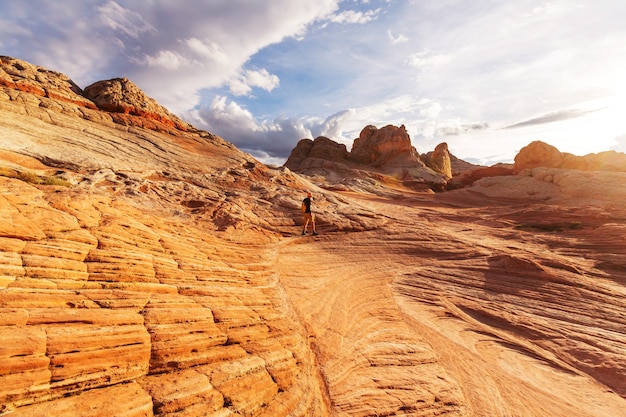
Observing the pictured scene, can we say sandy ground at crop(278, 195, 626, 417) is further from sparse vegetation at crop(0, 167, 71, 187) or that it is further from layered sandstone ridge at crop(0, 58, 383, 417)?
sparse vegetation at crop(0, 167, 71, 187)

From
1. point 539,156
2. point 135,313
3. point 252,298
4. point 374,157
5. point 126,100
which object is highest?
point 374,157

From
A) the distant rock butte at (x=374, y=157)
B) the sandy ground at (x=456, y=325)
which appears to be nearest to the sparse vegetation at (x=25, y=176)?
the sandy ground at (x=456, y=325)

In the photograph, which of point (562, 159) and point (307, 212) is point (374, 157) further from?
point (307, 212)

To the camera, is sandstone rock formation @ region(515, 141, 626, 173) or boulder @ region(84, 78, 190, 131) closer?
boulder @ region(84, 78, 190, 131)

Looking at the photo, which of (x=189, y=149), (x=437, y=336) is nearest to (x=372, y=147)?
(x=189, y=149)

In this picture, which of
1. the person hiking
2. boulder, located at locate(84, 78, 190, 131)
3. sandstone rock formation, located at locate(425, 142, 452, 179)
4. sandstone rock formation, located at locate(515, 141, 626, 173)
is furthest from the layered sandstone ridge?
sandstone rock formation, located at locate(425, 142, 452, 179)

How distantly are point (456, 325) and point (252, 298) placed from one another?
6.82m

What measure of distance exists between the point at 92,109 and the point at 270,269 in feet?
68.2

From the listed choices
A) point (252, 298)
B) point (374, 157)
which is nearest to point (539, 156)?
point (374, 157)

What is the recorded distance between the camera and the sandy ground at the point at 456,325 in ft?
21.8

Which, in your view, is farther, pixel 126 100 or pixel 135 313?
pixel 126 100

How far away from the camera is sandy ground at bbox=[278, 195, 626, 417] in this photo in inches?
262

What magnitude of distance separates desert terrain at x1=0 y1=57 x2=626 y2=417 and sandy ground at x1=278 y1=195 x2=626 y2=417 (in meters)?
0.06

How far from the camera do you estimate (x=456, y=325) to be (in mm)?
9789
